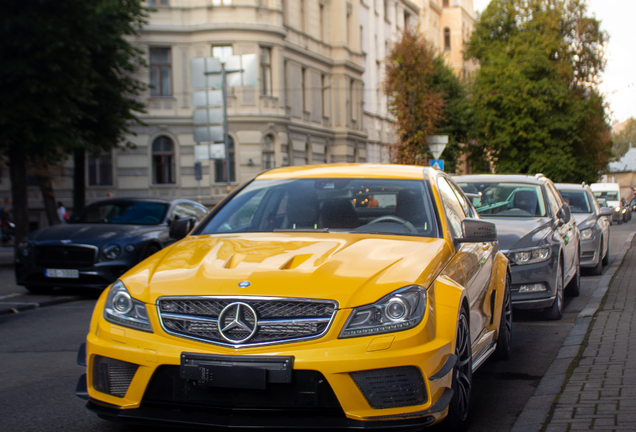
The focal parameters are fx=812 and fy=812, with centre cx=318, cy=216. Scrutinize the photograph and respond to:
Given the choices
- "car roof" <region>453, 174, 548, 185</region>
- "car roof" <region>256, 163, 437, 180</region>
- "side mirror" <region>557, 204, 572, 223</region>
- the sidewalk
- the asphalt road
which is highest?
"car roof" <region>256, 163, 437, 180</region>

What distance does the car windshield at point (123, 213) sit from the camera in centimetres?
1302

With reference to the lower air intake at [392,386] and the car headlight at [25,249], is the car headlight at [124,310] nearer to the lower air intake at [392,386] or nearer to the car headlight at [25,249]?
the lower air intake at [392,386]

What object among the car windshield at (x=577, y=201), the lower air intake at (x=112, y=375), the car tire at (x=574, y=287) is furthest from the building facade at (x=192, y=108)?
the lower air intake at (x=112, y=375)

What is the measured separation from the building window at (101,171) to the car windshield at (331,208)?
33.1 meters

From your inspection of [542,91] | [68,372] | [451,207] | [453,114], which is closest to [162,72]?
[453,114]

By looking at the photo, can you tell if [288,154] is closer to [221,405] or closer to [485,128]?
[485,128]

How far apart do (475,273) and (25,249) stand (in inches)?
347

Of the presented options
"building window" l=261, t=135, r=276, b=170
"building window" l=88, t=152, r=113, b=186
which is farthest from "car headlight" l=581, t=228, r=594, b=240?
"building window" l=88, t=152, r=113, b=186

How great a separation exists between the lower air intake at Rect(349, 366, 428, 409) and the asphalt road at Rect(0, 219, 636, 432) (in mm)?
1032

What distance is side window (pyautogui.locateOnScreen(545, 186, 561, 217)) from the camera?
1020 cm

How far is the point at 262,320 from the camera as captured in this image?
150 inches

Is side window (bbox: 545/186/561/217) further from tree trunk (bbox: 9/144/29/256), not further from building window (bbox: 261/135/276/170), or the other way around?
building window (bbox: 261/135/276/170)

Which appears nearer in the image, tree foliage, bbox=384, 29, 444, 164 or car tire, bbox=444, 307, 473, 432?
car tire, bbox=444, 307, 473, 432

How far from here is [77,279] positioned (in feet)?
38.5
